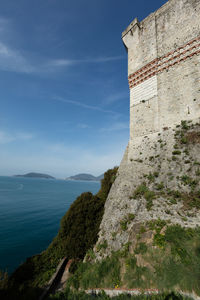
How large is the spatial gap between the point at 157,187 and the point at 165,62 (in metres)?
12.2

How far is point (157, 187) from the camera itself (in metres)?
9.38

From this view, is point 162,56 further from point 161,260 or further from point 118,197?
point 161,260

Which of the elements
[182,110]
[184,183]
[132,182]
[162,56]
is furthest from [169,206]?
[162,56]

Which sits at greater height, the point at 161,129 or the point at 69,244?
the point at 161,129

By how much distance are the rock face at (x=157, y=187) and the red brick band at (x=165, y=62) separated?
610cm

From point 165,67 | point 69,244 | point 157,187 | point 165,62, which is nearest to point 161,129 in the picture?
point 157,187

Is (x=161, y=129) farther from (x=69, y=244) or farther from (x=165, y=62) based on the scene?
(x=69, y=244)

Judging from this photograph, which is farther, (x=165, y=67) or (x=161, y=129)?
(x=165, y=67)

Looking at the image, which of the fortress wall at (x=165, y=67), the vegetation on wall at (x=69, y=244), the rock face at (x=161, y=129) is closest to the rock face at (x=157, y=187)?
the rock face at (x=161, y=129)

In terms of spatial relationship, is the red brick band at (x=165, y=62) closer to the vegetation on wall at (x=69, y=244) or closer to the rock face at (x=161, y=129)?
the rock face at (x=161, y=129)

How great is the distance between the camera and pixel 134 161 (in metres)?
12.4

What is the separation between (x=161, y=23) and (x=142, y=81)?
239 inches

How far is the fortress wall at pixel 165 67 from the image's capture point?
1098 centimetres

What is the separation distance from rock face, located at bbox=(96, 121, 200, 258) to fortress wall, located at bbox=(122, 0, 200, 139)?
65.5 inches
